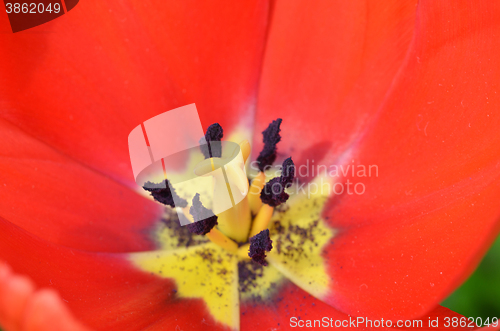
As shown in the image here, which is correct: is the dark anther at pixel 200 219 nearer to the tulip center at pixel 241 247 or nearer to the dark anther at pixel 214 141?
the tulip center at pixel 241 247

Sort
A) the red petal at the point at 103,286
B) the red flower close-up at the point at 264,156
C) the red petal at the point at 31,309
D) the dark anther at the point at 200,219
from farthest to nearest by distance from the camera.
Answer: the dark anther at the point at 200,219
the red flower close-up at the point at 264,156
the red petal at the point at 103,286
the red petal at the point at 31,309

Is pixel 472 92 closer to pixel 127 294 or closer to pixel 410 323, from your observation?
pixel 410 323

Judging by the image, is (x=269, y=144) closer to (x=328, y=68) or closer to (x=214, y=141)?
(x=214, y=141)

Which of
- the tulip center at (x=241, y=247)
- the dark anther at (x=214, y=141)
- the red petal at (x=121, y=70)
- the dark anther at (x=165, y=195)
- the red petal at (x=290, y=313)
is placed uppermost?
the red petal at (x=121, y=70)

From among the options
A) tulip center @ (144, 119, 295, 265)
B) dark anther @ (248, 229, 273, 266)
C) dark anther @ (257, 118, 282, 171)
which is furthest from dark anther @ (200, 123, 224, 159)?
dark anther @ (248, 229, 273, 266)

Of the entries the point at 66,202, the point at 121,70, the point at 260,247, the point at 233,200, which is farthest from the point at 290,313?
the point at 121,70

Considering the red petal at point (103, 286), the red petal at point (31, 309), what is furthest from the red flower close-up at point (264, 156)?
the red petal at point (31, 309)

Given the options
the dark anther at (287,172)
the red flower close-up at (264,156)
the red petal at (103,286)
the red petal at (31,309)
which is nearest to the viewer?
the red petal at (31,309)

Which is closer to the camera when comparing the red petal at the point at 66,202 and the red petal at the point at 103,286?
the red petal at the point at 103,286
